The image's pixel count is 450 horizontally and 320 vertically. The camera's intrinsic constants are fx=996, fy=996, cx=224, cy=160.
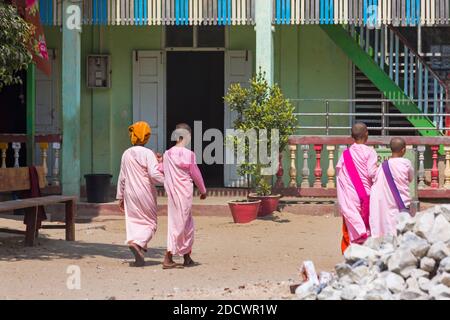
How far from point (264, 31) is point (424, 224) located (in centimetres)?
745

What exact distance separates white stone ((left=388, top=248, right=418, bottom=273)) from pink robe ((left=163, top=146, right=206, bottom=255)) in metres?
3.11

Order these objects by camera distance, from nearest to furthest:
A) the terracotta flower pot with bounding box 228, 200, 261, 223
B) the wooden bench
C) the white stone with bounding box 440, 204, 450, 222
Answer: the white stone with bounding box 440, 204, 450, 222
the wooden bench
the terracotta flower pot with bounding box 228, 200, 261, 223

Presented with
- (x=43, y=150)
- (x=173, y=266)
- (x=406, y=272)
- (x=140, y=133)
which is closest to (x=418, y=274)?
(x=406, y=272)

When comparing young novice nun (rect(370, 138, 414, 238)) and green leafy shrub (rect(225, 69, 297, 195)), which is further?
green leafy shrub (rect(225, 69, 297, 195))

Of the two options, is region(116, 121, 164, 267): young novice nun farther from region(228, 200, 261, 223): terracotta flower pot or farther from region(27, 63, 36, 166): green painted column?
region(27, 63, 36, 166): green painted column

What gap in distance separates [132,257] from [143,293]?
2.59m

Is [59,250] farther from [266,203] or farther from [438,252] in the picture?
[438,252]

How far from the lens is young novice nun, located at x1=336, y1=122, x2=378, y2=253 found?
9547 millimetres

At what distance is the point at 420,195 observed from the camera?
1477 cm

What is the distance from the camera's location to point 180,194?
33.6ft

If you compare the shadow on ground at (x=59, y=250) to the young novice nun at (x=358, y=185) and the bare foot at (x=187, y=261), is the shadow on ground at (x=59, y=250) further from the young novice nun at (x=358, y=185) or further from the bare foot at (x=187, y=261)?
the young novice nun at (x=358, y=185)

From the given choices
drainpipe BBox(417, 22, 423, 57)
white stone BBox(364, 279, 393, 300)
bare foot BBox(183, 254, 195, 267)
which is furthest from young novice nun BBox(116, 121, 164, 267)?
drainpipe BBox(417, 22, 423, 57)
